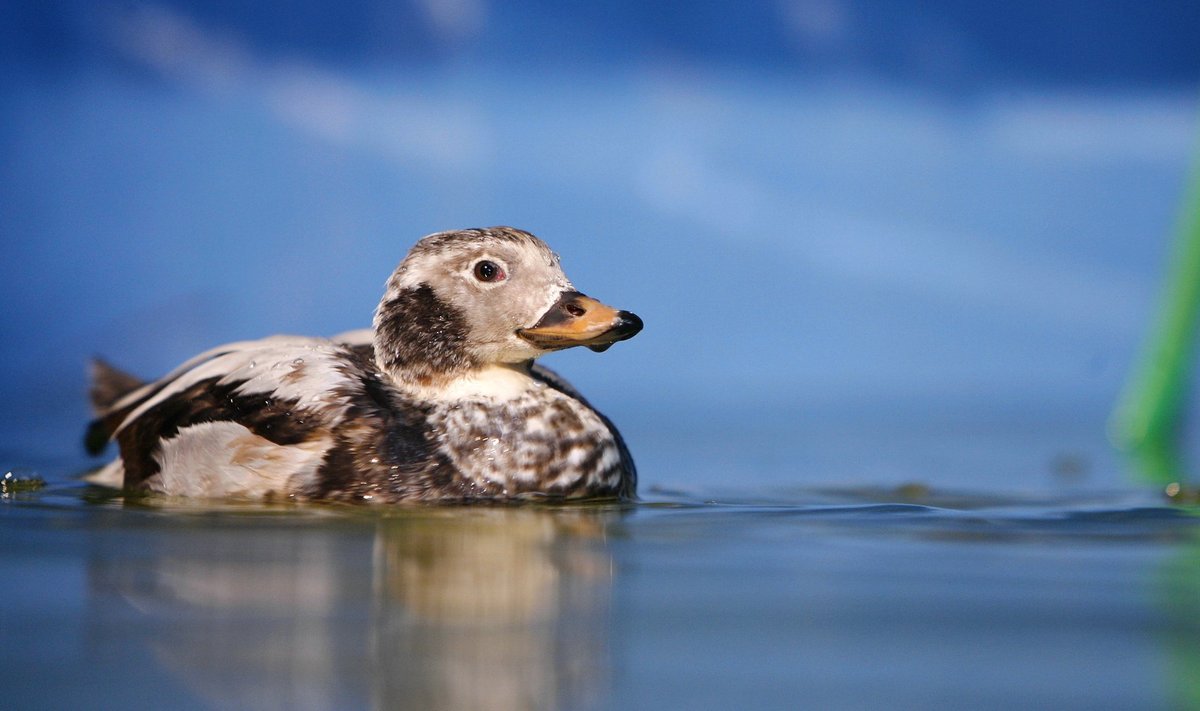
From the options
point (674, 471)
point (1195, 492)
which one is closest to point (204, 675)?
point (1195, 492)

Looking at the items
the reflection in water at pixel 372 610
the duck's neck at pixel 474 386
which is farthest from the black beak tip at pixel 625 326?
the reflection in water at pixel 372 610

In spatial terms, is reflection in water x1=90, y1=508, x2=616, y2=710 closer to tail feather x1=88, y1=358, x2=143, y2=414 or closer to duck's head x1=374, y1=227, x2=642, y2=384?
duck's head x1=374, y1=227, x2=642, y2=384

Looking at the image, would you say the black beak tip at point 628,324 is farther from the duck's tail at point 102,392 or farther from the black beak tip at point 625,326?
the duck's tail at point 102,392

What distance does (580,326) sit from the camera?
391 centimetres

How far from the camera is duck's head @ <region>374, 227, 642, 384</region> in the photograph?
401 centimetres

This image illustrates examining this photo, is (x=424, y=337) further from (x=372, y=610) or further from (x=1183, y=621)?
(x=1183, y=621)

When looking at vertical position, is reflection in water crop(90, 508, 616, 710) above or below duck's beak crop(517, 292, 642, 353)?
below

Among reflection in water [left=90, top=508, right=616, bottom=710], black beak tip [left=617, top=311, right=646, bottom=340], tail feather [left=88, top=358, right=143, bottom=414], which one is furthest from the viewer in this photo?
tail feather [left=88, top=358, right=143, bottom=414]

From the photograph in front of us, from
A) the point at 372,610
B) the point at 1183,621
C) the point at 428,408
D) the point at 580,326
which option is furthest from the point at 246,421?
the point at 1183,621

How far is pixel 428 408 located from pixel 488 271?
0.43 meters

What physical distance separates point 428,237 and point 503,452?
0.72 m

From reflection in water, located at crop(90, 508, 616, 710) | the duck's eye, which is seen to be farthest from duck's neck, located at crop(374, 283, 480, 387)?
reflection in water, located at crop(90, 508, 616, 710)

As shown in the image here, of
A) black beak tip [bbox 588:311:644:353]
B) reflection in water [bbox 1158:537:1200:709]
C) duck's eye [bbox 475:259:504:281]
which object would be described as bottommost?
reflection in water [bbox 1158:537:1200:709]

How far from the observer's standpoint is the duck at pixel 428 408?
3865mm
